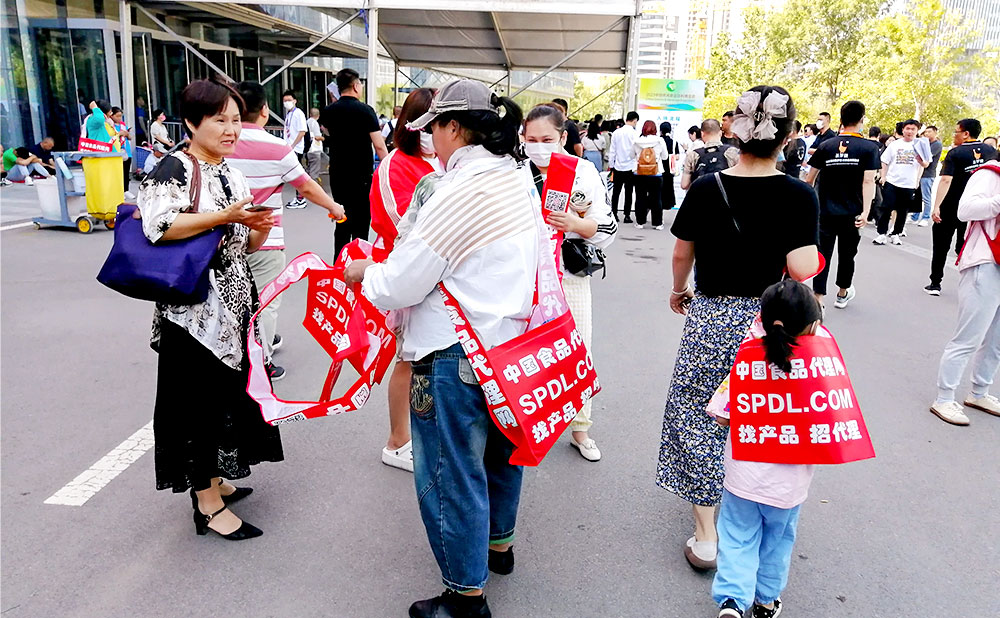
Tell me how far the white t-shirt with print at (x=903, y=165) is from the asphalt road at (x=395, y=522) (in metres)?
8.20

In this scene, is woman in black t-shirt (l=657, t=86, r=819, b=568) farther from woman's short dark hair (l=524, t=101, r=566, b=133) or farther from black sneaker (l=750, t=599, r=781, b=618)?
woman's short dark hair (l=524, t=101, r=566, b=133)

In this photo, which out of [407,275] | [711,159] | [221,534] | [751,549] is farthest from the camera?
[711,159]

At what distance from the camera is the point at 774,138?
8.71 ft

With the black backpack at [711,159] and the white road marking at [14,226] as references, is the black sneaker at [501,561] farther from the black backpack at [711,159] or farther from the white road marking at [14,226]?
the white road marking at [14,226]

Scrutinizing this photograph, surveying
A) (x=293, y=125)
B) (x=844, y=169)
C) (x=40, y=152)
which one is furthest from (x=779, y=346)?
(x=40, y=152)

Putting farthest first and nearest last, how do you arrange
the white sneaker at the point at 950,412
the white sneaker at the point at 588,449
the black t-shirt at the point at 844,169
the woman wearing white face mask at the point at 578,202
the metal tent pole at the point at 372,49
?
the metal tent pole at the point at 372,49 < the black t-shirt at the point at 844,169 < the white sneaker at the point at 950,412 < the white sneaker at the point at 588,449 < the woman wearing white face mask at the point at 578,202

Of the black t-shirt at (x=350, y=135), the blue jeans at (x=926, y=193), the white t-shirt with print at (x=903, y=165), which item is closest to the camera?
the black t-shirt at (x=350, y=135)

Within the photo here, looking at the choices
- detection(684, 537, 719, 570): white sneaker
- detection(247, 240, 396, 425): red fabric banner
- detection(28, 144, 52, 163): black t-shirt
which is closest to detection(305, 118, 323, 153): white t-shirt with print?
detection(28, 144, 52, 163): black t-shirt

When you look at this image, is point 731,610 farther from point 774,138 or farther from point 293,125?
point 293,125

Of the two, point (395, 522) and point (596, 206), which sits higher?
point (596, 206)

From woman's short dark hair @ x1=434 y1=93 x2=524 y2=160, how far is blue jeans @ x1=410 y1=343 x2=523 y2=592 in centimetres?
64

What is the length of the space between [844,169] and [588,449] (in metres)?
4.47

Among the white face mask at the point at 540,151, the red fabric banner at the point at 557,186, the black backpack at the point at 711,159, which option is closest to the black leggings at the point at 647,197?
the black backpack at the point at 711,159

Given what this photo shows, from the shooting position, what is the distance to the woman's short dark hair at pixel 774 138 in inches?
105
